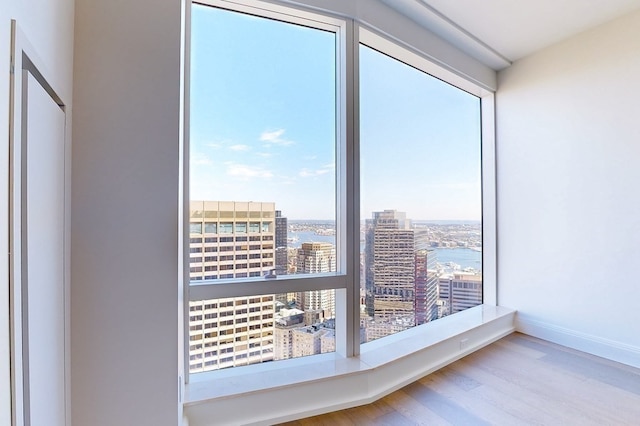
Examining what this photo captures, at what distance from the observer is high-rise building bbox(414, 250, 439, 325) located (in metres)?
2.90

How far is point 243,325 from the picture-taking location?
200 cm

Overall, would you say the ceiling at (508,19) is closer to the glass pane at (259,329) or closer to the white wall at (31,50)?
the white wall at (31,50)

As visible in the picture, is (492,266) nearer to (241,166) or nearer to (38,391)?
(241,166)

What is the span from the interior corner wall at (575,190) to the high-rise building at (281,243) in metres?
2.83

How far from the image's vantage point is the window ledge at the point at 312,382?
1.71 m

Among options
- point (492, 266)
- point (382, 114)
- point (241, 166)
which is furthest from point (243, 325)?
point (492, 266)

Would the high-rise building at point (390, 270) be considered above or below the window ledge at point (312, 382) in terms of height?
above

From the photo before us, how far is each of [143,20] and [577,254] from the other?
156 inches

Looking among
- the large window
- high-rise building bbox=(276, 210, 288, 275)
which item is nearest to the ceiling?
the large window

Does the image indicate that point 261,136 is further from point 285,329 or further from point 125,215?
point 285,329

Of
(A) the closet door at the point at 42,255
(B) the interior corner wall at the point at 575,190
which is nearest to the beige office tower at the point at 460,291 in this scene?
(B) the interior corner wall at the point at 575,190

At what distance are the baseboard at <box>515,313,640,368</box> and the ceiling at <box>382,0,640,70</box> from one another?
296cm

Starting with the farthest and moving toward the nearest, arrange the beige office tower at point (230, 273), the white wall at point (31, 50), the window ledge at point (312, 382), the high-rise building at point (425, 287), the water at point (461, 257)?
1. the water at point (461, 257)
2. the high-rise building at point (425, 287)
3. the beige office tower at point (230, 273)
4. the window ledge at point (312, 382)
5. the white wall at point (31, 50)

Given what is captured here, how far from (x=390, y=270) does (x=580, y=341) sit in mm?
2070
